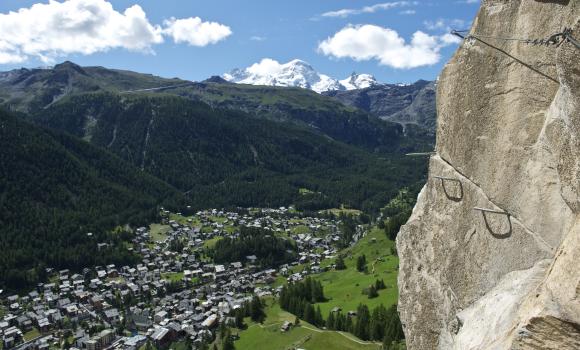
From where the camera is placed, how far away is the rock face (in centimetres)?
1016

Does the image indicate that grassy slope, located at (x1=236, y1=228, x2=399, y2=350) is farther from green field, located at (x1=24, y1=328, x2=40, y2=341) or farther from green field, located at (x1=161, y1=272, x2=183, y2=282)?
green field, located at (x1=24, y1=328, x2=40, y2=341)

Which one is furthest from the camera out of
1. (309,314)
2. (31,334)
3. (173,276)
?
(173,276)

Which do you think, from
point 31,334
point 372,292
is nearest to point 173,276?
point 31,334

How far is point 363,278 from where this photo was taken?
5261 inches

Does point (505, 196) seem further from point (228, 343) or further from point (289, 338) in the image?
point (228, 343)

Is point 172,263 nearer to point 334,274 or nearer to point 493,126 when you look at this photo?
Result: point 334,274

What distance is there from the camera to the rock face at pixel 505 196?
10.2m

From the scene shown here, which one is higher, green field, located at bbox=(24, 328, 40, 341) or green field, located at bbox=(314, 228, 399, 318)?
green field, located at bbox=(314, 228, 399, 318)

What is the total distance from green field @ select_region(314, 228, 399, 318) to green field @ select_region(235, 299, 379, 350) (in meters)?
12.3

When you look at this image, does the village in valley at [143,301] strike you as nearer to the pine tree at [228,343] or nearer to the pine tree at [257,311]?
the pine tree at [257,311]

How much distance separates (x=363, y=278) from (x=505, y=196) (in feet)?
403

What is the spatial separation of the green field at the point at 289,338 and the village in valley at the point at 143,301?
13.2 ft

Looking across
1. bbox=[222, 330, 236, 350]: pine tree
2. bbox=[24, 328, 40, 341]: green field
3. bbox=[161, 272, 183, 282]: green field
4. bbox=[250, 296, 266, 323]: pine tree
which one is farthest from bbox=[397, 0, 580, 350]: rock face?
bbox=[161, 272, 183, 282]: green field

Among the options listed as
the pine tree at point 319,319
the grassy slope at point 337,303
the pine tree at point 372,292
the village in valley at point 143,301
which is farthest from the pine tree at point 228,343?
the pine tree at point 372,292
